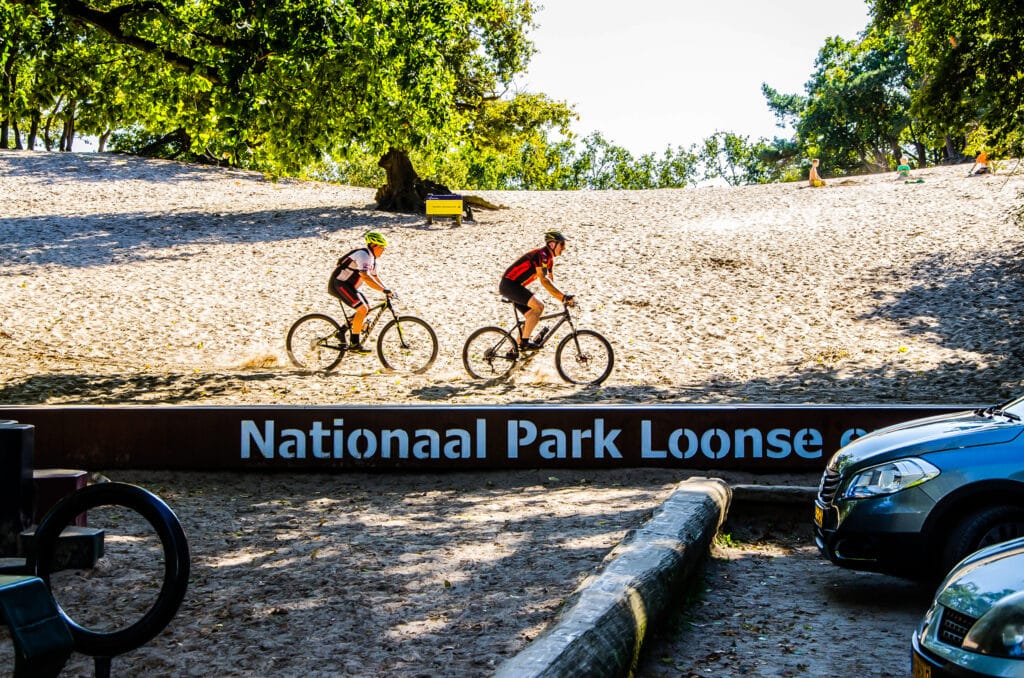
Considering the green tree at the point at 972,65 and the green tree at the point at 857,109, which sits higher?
the green tree at the point at 857,109

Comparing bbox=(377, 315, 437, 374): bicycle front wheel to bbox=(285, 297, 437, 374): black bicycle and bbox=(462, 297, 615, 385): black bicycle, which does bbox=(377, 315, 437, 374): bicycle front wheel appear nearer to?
bbox=(285, 297, 437, 374): black bicycle

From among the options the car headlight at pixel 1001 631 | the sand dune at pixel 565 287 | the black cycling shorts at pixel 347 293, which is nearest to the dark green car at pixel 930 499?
the car headlight at pixel 1001 631

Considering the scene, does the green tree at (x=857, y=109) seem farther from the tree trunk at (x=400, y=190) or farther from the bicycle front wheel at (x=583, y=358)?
the bicycle front wheel at (x=583, y=358)

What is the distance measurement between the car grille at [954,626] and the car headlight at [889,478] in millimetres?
1962

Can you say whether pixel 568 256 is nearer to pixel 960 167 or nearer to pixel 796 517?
pixel 796 517

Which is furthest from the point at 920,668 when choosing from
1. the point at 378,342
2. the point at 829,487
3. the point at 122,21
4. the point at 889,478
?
the point at 122,21

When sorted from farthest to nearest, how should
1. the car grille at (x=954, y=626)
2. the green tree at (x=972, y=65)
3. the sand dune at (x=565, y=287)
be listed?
1. the green tree at (x=972, y=65)
2. the sand dune at (x=565, y=287)
3. the car grille at (x=954, y=626)

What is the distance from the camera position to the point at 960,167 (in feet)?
106

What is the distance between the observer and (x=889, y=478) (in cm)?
527

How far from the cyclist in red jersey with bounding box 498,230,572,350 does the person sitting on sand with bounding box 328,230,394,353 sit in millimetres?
1636

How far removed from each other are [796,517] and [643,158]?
74.6m

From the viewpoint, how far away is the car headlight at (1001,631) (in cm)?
286

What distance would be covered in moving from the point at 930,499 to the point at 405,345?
9.40 m

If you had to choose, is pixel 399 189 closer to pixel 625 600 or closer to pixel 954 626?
pixel 625 600
